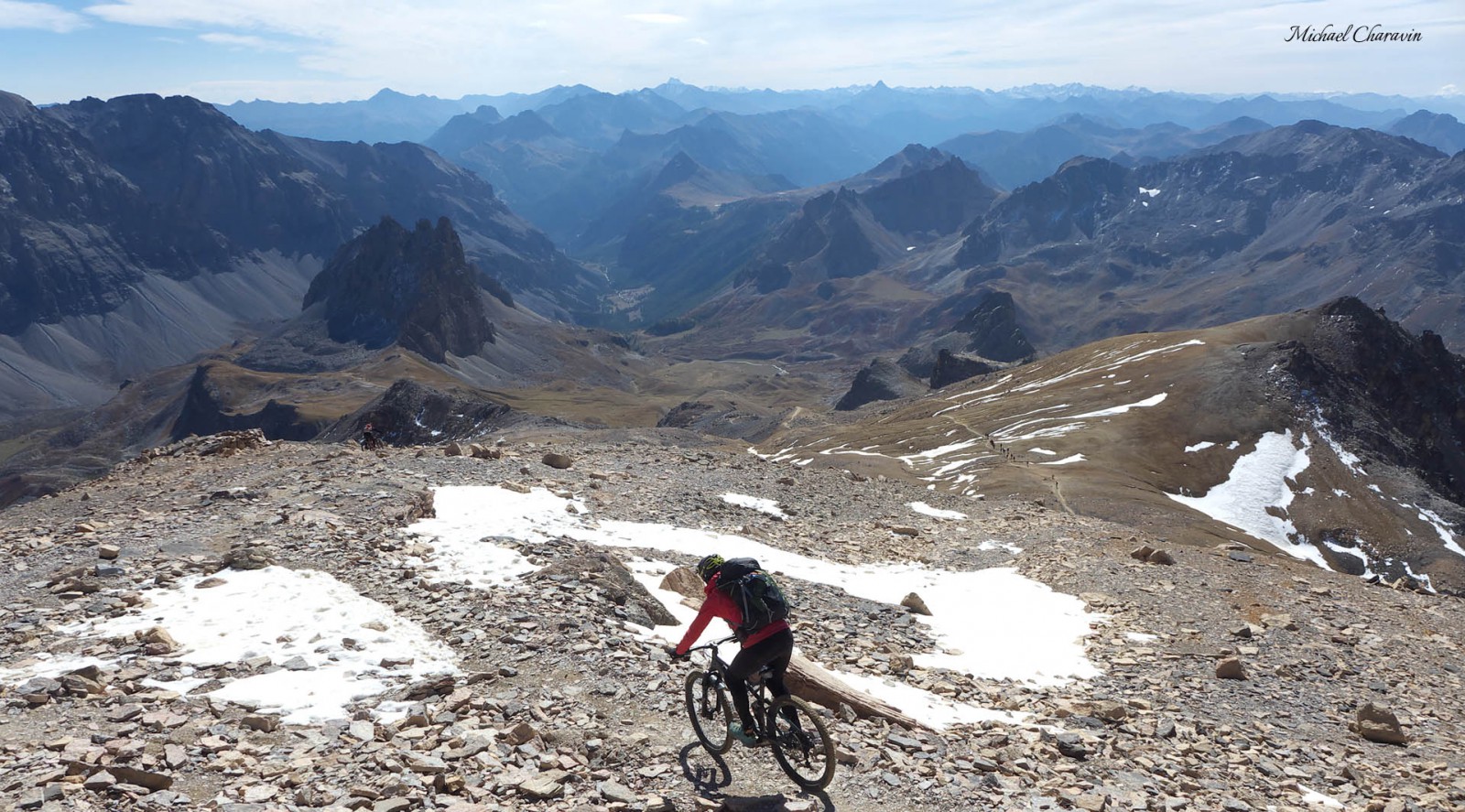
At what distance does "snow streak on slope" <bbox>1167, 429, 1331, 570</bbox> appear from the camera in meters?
71.5

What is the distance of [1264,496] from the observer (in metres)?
77.8

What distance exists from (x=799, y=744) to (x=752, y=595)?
231 centimetres

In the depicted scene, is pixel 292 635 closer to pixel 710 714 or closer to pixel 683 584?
pixel 710 714

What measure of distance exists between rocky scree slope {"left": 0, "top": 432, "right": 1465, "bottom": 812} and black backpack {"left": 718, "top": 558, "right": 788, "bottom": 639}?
7.40 feet

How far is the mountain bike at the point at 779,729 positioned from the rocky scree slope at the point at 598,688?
Answer: 0.33 metres

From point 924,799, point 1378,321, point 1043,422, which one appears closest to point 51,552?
point 924,799

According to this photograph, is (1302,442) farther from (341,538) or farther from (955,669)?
(341,538)

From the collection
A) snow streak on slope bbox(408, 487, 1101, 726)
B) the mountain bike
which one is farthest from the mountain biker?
snow streak on slope bbox(408, 487, 1101, 726)

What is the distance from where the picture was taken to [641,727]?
14.2 metres

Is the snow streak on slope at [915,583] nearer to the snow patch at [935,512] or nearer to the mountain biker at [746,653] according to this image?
the mountain biker at [746,653]

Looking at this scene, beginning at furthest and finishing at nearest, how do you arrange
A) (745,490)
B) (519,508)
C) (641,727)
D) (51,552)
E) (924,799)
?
(745,490), (519,508), (51,552), (641,727), (924,799)

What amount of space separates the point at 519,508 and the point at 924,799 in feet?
56.4

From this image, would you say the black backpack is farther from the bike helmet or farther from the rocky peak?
the rocky peak

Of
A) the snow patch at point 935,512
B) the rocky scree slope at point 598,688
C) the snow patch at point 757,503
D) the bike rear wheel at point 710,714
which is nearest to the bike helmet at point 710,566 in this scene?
the bike rear wheel at point 710,714
